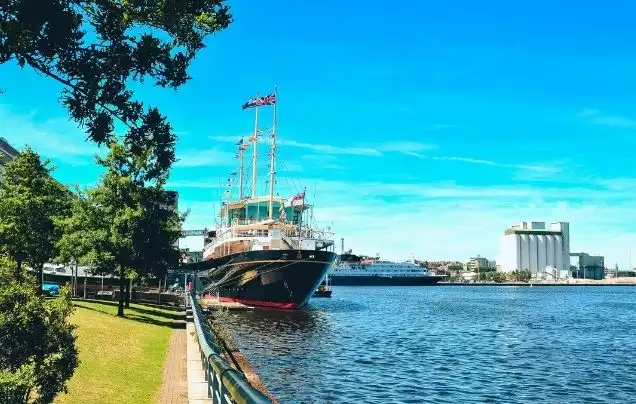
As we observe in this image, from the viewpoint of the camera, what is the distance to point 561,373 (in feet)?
94.3

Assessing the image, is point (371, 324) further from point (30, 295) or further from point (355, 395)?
point (30, 295)

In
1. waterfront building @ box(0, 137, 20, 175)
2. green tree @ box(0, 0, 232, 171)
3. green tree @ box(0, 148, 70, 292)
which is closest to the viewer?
green tree @ box(0, 0, 232, 171)

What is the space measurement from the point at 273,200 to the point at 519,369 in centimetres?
5737

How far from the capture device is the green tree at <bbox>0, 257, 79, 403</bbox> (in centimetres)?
934

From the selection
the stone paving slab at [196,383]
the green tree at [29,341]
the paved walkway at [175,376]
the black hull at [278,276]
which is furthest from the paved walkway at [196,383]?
the black hull at [278,276]

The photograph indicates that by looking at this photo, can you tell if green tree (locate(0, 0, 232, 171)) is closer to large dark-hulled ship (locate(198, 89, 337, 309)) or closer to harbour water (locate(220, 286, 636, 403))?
harbour water (locate(220, 286, 636, 403))

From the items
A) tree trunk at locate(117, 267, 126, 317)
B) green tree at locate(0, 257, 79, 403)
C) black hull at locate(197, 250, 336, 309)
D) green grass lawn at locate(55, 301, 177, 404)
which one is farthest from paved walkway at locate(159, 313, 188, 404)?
black hull at locate(197, 250, 336, 309)

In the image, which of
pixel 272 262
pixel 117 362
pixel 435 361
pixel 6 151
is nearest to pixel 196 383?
pixel 117 362

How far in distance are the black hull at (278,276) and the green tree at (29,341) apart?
1987 inches

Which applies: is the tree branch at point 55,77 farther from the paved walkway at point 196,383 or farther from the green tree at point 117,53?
the paved walkway at point 196,383

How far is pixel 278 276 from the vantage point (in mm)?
62250

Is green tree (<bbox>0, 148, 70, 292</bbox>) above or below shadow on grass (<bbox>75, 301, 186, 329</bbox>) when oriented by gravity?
above

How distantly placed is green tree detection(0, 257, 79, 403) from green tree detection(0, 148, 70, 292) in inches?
1023

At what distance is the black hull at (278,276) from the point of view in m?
62.0
